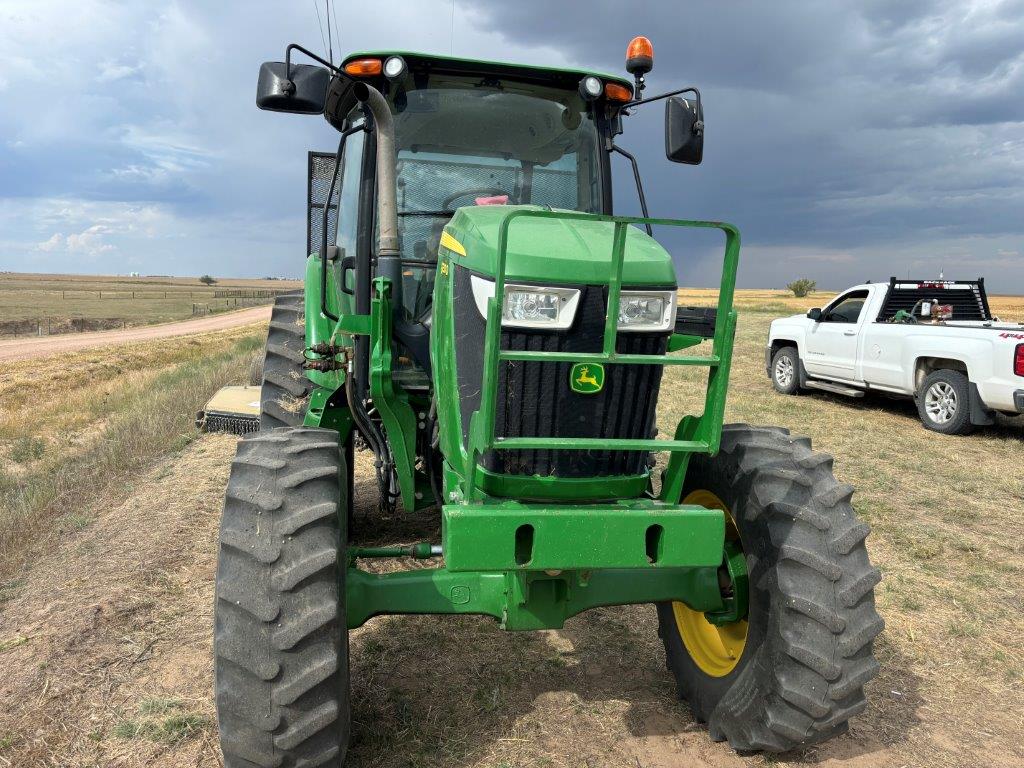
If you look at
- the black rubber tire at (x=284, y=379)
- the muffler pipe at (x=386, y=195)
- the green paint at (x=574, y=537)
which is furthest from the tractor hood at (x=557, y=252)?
the black rubber tire at (x=284, y=379)

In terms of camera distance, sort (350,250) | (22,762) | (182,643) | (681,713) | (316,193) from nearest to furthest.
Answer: (22,762) < (681,713) < (182,643) < (350,250) < (316,193)

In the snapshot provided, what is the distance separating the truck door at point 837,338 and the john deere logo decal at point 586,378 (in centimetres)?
990

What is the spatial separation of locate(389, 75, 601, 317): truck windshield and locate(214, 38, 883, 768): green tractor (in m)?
0.27

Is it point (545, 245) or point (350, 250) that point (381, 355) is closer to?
point (350, 250)

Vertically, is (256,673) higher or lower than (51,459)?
higher

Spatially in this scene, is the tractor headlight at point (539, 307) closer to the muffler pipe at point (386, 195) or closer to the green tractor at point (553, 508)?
the green tractor at point (553, 508)

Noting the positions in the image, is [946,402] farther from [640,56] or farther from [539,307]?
[539,307]

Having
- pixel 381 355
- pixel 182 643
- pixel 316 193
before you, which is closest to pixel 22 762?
pixel 182 643

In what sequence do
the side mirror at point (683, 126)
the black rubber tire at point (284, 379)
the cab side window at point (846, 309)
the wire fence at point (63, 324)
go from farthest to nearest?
the wire fence at point (63, 324), the cab side window at point (846, 309), the black rubber tire at point (284, 379), the side mirror at point (683, 126)

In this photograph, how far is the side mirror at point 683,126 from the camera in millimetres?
3691

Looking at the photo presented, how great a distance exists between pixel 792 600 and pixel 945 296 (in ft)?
32.7

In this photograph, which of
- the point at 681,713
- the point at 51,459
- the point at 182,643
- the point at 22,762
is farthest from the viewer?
the point at 51,459

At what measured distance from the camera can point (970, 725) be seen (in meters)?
3.40

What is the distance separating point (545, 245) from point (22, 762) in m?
2.69
